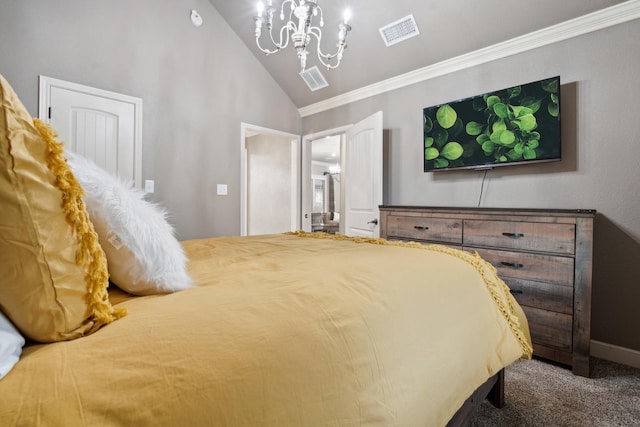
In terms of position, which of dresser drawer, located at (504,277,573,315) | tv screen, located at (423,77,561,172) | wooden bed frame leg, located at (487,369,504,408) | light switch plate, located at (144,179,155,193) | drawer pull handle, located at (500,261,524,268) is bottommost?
wooden bed frame leg, located at (487,369,504,408)

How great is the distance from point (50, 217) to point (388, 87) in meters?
3.51

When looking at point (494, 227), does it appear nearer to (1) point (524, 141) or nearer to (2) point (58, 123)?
(1) point (524, 141)

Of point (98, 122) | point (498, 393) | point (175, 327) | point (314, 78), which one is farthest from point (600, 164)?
point (98, 122)

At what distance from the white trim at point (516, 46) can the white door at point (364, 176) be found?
50 centimetres

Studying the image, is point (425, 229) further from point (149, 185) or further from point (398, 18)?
point (149, 185)

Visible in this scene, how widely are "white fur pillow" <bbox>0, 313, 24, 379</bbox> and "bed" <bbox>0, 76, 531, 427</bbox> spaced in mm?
12

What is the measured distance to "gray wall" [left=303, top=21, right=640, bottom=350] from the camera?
214 cm

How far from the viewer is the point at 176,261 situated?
34.7 inches

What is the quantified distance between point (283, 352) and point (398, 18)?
318cm

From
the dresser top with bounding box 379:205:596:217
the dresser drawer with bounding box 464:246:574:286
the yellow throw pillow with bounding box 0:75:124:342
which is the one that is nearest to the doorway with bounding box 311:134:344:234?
the dresser top with bounding box 379:205:596:217

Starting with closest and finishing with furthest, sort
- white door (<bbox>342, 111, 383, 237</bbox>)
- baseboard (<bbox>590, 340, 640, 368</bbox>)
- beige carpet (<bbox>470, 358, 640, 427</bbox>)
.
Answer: beige carpet (<bbox>470, 358, 640, 427</bbox>) → baseboard (<bbox>590, 340, 640, 368</bbox>) → white door (<bbox>342, 111, 383, 237</bbox>)

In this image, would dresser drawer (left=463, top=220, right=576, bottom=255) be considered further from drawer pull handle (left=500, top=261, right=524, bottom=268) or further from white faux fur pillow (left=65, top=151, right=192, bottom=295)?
white faux fur pillow (left=65, top=151, right=192, bottom=295)

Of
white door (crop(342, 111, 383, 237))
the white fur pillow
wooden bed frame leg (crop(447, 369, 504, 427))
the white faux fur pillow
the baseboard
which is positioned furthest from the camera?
white door (crop(342, 111, 383, 237))

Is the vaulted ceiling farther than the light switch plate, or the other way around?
the light switch plate
